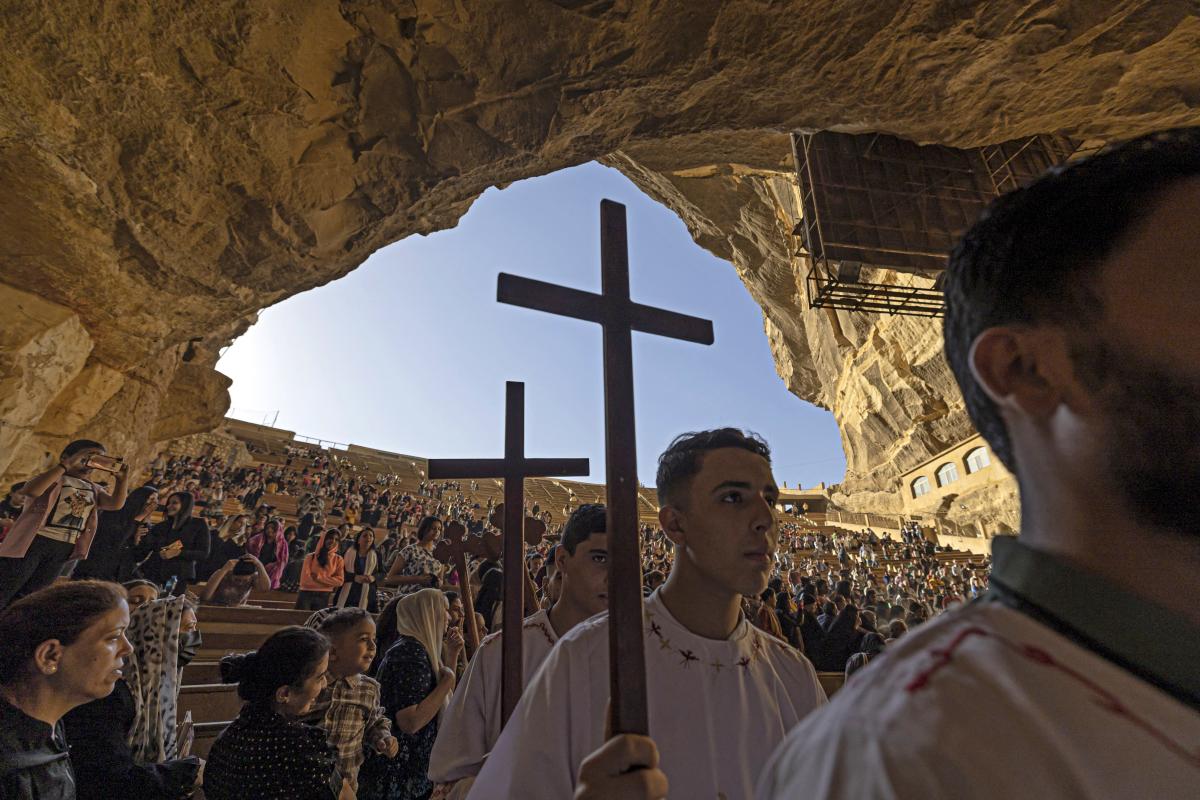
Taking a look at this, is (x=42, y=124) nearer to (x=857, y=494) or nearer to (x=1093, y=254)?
(x=1093, y=254)

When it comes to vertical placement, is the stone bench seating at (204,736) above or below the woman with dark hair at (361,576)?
below

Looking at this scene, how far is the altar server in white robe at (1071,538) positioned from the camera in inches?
18.1

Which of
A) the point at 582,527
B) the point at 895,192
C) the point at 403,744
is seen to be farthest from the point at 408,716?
the point at 895,192

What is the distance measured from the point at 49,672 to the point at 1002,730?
2.68m

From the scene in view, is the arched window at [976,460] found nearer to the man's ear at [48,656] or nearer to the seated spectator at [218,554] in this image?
the seated spectator at [218,554]

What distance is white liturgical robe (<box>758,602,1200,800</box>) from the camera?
0.44 m

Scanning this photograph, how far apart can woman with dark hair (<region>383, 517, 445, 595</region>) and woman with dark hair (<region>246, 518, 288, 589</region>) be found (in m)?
2.04

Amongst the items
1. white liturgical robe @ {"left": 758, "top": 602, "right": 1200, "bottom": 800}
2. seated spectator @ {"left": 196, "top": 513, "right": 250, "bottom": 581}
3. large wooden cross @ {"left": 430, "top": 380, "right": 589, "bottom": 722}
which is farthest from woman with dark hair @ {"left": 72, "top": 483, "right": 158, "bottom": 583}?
Answer: white liturgical robe @ {"left": 758, "top": 602, "right": 1200, "bottom": 800}

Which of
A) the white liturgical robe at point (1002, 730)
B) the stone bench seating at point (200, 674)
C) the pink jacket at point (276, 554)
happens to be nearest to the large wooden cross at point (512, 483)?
the white liturgical robe at point (1002, 730)

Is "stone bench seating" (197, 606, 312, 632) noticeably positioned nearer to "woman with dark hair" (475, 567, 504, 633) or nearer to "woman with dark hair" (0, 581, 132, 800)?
"woman with dark hair" (475, 567, 504, 633)

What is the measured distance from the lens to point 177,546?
16.6ft

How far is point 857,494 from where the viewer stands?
31.3 m

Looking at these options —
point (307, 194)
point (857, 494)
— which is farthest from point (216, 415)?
point (857, 494)

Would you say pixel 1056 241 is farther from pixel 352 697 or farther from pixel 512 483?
pixel 352 697
